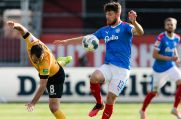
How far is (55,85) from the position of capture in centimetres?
1370

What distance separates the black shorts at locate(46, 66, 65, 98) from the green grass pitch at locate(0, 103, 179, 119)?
138 inches

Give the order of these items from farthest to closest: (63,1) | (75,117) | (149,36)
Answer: (63,1) → (149,36) → (75,117)

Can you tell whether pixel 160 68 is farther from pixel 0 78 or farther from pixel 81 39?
pixel 0 78

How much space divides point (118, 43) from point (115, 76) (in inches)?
23.0

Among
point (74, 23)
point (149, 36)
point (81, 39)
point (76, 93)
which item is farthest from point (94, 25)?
point (81, 39)

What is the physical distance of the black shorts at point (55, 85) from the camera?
44.8 feet

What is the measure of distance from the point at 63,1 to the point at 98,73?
51.3 feet

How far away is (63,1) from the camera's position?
2917 cm

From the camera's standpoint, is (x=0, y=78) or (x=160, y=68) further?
(x=0, y=78)

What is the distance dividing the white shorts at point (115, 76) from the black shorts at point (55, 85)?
729 millimetres

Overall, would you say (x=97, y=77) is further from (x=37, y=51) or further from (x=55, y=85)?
(x=37, y=51)

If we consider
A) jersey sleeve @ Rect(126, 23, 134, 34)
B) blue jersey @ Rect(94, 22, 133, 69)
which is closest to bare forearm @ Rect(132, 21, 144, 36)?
jersey sleeve @ Rect(126, 23, 134, 34)

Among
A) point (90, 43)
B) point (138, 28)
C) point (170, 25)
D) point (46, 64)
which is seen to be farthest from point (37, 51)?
point (170, 25)

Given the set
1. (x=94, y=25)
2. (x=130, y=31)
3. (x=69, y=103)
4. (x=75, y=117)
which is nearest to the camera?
(x=130, y=31)
